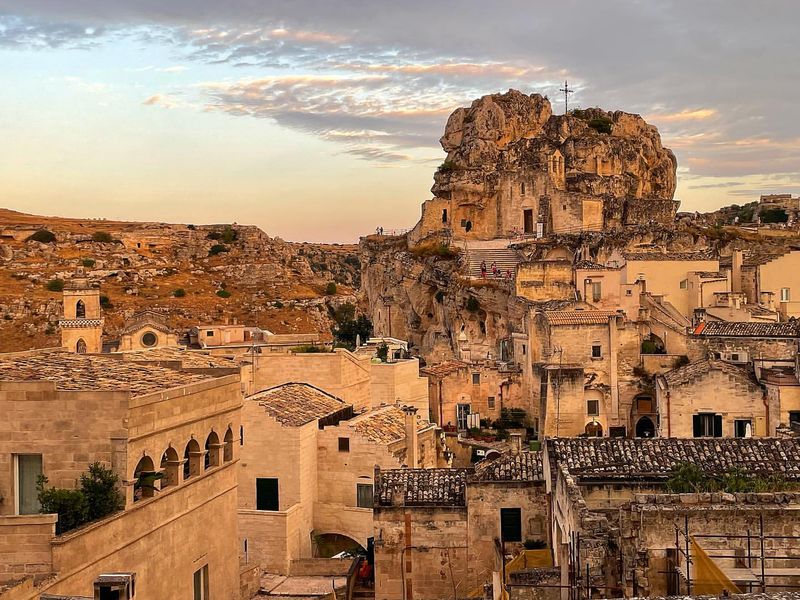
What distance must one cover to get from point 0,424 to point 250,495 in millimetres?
12828

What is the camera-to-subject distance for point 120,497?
1574cm

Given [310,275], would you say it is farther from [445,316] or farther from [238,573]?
[238,573]

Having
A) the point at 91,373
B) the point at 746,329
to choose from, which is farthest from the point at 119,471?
the point at 746,329

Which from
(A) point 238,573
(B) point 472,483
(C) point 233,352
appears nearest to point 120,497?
(A) point 238,573

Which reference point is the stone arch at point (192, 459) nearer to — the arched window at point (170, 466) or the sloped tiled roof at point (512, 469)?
the arched window at point (170, 466)

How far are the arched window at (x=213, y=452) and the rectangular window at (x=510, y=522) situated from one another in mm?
6362

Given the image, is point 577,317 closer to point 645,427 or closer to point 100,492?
point 645,427

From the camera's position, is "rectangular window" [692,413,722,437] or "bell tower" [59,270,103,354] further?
"bell tower" [59,270,103,354]

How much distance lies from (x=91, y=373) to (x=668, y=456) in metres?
12.0

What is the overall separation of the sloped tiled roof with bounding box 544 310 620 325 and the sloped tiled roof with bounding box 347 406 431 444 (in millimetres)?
10570

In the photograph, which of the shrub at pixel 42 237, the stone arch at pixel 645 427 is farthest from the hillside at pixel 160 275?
the stone arch at pixel 645 427

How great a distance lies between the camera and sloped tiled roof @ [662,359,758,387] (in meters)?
34.1

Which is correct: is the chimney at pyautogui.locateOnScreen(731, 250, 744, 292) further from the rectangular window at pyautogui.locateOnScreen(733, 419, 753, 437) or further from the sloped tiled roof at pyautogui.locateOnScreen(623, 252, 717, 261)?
the rectangular window at pyautogui.locateOnScreen(733, 419, 753, 437)

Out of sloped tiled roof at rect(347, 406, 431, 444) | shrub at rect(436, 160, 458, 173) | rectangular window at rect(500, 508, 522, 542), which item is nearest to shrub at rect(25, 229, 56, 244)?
shrub at rect(436, 160, 458, 173)
